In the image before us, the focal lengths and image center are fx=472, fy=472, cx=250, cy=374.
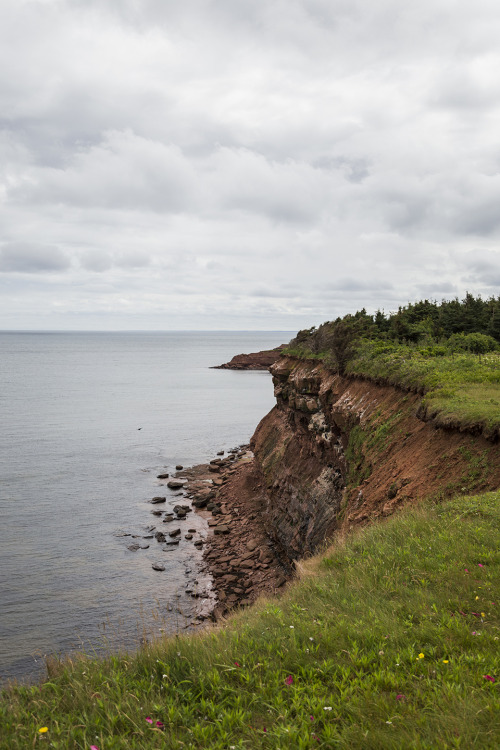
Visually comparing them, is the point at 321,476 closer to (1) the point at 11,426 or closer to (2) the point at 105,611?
(2) the point at 105,611

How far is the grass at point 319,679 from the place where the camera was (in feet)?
16.0

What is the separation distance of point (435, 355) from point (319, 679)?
2405 centimetres

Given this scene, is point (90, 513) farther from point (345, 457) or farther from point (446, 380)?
point (446, 380)

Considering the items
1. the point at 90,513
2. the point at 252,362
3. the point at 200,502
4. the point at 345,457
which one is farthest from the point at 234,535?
the point at 252,362

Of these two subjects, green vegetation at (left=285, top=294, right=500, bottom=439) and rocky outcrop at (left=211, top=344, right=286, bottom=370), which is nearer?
green vegetation at (left=285, top=294, right=500, bottom=439)

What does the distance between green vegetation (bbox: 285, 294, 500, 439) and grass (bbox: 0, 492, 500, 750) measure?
27.8 feet

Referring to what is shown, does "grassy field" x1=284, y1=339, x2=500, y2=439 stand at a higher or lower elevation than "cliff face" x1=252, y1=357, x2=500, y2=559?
higher

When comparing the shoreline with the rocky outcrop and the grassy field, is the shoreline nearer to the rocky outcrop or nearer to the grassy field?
the grassy field

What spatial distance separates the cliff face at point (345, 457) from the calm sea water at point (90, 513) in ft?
23.4

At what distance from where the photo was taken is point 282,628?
23.5 feet

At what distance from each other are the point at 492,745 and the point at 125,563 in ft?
92.6

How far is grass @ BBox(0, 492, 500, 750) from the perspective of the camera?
4879 millimetres

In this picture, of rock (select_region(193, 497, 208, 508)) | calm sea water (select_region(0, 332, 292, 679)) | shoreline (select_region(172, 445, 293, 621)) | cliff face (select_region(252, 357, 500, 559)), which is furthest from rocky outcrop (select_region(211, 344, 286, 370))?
rock (select_region(193, 497, 208, 508))

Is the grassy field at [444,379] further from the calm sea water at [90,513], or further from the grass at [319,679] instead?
the calm sea water at [90,513]
